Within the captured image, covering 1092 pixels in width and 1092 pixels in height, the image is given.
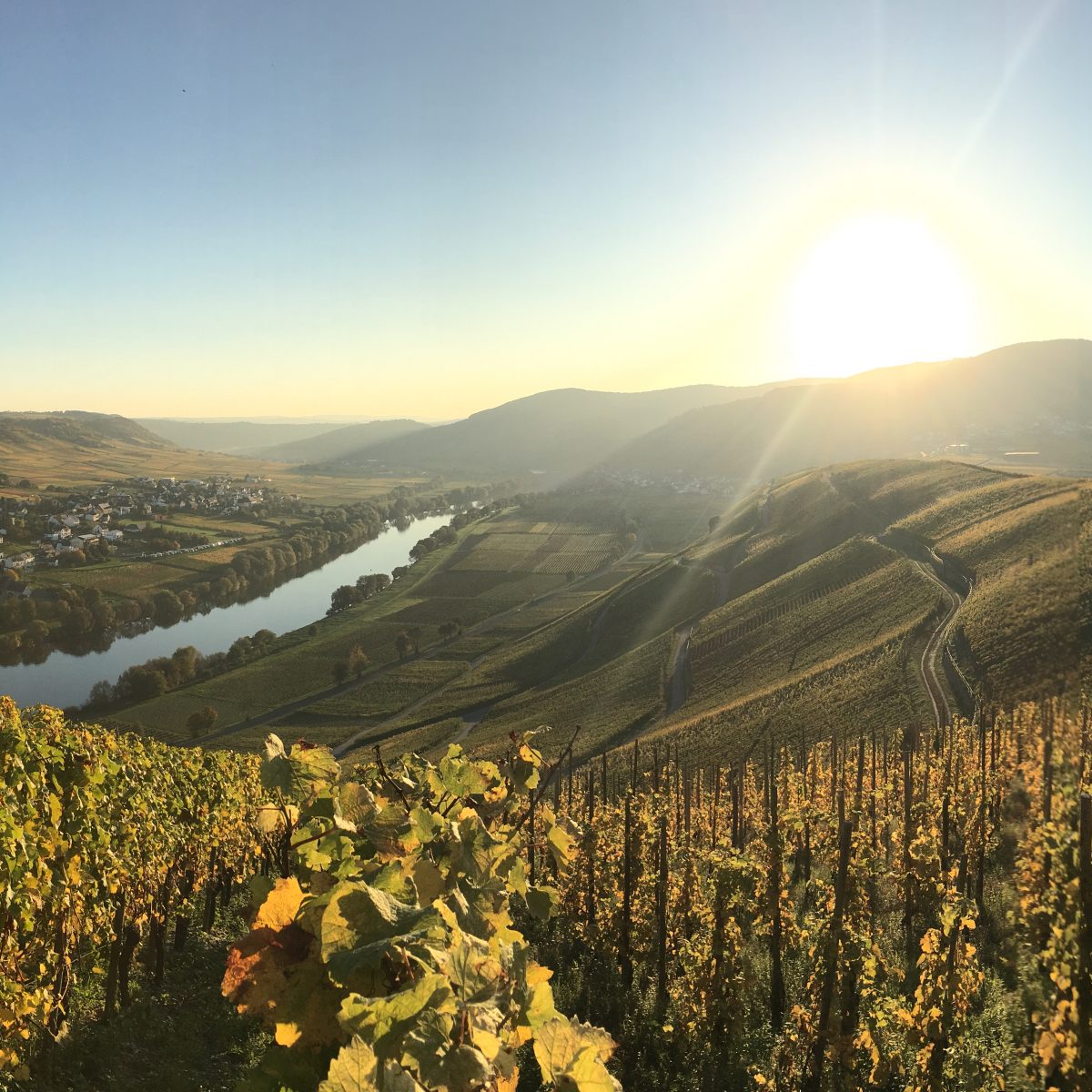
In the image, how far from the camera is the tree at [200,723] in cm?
6800

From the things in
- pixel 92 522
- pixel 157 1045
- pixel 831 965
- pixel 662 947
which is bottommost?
pixel 157 1045

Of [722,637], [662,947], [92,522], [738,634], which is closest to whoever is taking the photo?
[662,947]

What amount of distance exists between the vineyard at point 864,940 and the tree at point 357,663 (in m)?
65.7

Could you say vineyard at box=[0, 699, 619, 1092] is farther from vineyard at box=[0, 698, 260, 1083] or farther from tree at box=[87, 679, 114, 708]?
tree at box=[87, 679, 114, 708]

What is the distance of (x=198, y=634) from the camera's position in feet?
341

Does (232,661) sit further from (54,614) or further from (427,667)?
(54,614)

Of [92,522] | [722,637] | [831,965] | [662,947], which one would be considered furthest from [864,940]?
[92,522]

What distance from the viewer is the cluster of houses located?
129 meters

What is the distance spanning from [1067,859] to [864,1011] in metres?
7.29

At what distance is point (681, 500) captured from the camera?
19275 centimetres

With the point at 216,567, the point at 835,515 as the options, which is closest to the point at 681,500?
the point at 835,515

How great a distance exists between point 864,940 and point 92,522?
180457 millimetres

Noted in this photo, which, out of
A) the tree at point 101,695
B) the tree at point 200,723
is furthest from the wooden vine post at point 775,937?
the tree at point 101,695

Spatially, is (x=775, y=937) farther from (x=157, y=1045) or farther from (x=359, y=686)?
(x=359, y=686)
